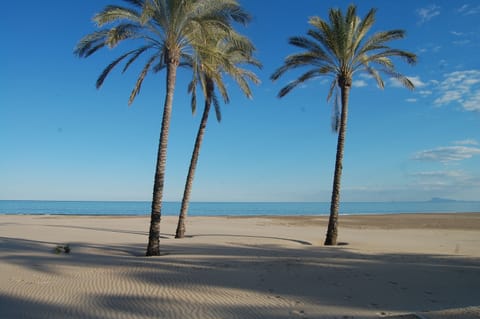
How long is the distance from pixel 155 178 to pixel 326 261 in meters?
6.04

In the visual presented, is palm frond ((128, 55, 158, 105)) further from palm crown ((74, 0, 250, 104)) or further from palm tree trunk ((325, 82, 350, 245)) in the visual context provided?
palm tree trunk ((325, 82, 350, 245))

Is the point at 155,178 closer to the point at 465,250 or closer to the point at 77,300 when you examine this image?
the point at 77,300

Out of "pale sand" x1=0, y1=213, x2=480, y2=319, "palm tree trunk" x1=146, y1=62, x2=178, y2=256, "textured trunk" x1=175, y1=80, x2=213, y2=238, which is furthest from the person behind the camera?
"textured trunk" x1=175, y1=80, x2=213, y2=238

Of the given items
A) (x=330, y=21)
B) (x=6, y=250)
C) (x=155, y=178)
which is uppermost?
(x=330, y=21)

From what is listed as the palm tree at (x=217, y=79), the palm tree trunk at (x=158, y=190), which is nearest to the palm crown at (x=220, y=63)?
the palm tree at (x=217, y=79)

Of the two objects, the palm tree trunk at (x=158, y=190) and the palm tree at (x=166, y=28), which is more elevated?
the palm tree at (x=166, y=28)

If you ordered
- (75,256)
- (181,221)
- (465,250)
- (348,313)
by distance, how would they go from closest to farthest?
(348,313), (75,256), (465,250), (181,221)

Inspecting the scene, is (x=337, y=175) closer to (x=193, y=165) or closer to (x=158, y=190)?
(x=193, y=165)

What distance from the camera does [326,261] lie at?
35.5ft

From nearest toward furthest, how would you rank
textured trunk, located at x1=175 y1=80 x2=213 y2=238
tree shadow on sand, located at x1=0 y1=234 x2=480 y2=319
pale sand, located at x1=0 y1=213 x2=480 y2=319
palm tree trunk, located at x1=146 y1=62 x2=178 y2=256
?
1. pale sand, located at x1=0 y1=213 x2=480 y2=319
2. tree shadow on sand, located at x1=0 y1=234 x2=480 y2=319
3. palm tree trunk, located at x1=146 y1=62 x2=178 y2=256
4. textured trunk, located at x1=175 y1=80 x2=213 y2=238

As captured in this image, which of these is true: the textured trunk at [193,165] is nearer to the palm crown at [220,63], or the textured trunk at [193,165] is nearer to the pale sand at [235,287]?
the palm crown at [220,63]

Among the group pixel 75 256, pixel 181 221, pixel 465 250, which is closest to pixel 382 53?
pixel 465 250

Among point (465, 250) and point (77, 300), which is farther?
point (465, 250)

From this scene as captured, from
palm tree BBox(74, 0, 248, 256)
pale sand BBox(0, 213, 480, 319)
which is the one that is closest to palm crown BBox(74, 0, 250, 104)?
palm tree BBox(74, 0, 248, 256)
